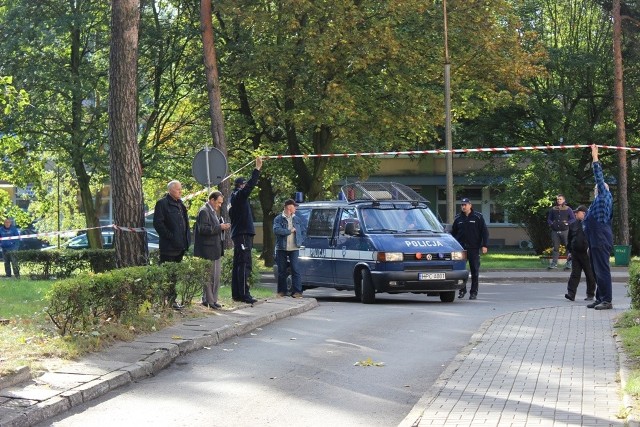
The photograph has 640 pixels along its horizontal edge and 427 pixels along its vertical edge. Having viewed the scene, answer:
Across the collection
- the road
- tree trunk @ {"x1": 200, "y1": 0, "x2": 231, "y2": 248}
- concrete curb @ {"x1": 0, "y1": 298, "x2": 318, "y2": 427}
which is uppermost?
tree trunk @ {"x1": 200, "y1": 0, "x2": 231, "y2": 248}

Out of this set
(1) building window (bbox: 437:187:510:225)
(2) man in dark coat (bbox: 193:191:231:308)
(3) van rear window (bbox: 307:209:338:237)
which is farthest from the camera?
(1) building window (bbox: 437:187:510:225)

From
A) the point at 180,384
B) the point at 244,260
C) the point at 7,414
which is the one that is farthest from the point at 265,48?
the point at 7,414

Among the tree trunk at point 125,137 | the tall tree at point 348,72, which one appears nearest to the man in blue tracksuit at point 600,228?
the tree trunk at point 125,137

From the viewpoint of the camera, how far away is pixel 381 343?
1354cm

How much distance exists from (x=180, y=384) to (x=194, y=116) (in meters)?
30.5

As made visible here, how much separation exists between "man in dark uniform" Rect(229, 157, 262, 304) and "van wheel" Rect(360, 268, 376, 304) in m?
3.22

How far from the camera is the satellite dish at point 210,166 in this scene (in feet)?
63.6

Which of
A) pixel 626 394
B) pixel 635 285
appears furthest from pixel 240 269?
pixel 626 394

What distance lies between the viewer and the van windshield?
2134cm

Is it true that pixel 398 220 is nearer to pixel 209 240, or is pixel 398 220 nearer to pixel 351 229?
pixel 351 229

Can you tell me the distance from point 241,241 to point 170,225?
2138 mm

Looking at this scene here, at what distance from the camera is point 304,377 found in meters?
10.7

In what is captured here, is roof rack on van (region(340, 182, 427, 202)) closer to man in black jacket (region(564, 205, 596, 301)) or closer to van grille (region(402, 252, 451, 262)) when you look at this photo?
van grille (region(402, 252, 451, 262))

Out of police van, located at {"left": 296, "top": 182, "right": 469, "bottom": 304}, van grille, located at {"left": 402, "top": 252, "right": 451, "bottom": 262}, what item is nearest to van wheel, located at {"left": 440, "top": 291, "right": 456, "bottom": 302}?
police van, located at {"left": 296, "top": 182, "right": 469, "bottom": 304}
